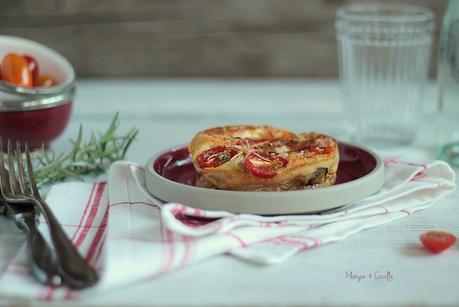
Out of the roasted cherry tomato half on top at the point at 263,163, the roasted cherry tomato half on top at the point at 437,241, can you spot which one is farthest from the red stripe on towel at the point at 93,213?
the roasted cherry tomato half on top at the point at 437,241

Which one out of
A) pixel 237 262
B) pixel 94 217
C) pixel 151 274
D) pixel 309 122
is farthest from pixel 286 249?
pixel 309 122

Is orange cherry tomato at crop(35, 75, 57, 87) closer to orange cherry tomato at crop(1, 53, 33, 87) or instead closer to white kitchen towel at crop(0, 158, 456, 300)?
orange cherry tomato at crop(1, 53, 33, 87)

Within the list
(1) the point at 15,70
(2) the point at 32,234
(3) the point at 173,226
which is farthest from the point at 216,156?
(1) the point at 15,70

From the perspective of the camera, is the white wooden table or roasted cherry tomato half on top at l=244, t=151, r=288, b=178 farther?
roasted cherry tomato half on top at l=244, t=151, r=288, b=178

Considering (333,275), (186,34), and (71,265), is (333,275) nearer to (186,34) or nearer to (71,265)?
(71,265)

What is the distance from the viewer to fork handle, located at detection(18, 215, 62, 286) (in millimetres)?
796

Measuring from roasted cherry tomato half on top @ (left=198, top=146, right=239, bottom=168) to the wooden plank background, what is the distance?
1.20m

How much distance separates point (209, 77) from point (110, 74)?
313 mm

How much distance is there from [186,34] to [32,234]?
54.2 inches

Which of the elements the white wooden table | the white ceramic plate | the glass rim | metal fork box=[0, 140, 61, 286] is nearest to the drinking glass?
the glass rim

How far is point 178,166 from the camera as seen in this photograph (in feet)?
3.92

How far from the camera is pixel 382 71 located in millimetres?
1623

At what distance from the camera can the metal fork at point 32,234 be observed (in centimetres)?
80

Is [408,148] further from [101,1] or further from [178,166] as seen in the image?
[101,1]
